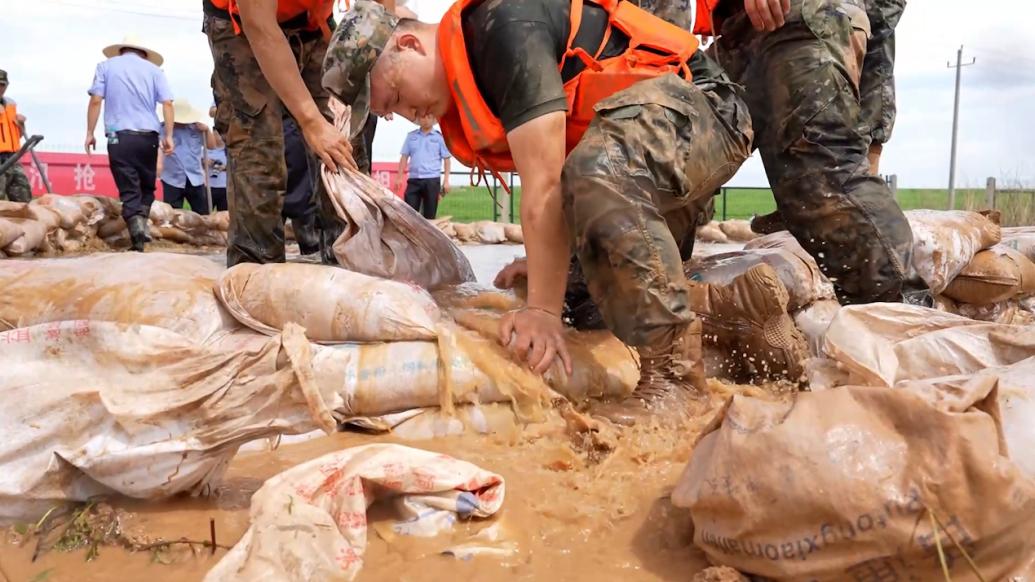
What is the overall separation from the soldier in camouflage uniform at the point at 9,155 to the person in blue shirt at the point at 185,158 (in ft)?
4.66

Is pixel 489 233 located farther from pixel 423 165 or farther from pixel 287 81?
pixel 287 81

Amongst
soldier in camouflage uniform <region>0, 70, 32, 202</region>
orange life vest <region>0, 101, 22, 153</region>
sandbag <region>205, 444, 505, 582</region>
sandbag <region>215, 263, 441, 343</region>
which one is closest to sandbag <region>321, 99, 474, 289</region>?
sandbag <region>215, 263, 441, 343</region>

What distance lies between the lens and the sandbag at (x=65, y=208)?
739 centimetres

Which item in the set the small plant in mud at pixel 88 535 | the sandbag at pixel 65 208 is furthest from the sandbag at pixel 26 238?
the small plant in mud at pixel 88 535

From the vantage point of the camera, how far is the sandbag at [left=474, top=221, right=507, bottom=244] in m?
9.13

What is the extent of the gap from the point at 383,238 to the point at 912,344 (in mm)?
1634

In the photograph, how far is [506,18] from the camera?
212 cm

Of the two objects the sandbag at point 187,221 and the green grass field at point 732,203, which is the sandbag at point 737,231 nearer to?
the green grass field at point 732,203

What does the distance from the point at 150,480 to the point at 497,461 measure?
30.3 inches

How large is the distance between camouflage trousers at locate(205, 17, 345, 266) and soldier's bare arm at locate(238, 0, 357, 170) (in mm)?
433

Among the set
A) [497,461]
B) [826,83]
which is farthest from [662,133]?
[497,461]

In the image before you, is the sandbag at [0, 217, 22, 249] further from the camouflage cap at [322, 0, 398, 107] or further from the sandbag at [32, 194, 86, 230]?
the camouflage cap at [322, 0, 398, 107]

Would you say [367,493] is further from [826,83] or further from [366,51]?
[826,83]

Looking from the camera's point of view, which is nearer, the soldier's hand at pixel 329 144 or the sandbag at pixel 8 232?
the soldier's hand at pixel 329 144
